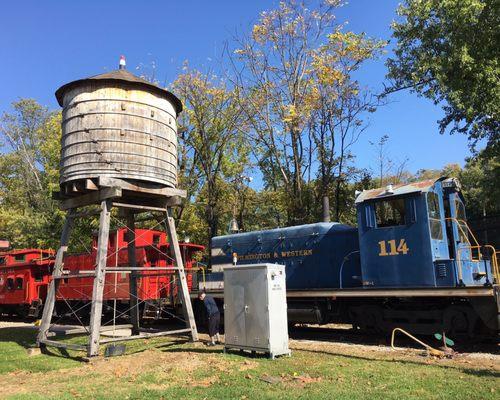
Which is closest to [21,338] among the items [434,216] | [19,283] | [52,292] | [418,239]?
[52,292]

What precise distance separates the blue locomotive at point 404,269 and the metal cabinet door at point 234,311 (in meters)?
3.15

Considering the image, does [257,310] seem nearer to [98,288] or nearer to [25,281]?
[98,288]

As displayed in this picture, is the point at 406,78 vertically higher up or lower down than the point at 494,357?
higher up

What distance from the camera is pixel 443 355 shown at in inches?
396

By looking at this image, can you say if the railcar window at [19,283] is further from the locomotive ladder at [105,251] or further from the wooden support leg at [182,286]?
the wooden support leg at [182,286]

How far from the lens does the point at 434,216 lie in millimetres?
11867

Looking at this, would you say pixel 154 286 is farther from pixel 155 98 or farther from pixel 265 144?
pixel 265 144

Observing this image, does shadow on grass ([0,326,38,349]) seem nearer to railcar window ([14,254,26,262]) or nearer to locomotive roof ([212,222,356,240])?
locomotive roof ([212,222,356,240])

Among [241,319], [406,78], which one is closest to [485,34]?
[406,78]

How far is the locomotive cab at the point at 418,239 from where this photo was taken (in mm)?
11531

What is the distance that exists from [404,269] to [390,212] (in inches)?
61.1

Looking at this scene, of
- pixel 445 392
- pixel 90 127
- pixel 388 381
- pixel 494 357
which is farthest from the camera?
pixel 90 127

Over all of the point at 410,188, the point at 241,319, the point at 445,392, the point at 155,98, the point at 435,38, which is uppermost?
the point at 435,38

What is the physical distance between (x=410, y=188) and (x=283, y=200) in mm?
15471
